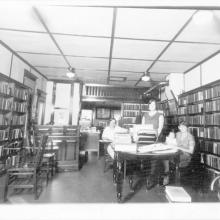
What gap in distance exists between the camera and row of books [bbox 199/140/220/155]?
4131 millimetres

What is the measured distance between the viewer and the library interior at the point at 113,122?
114 inches

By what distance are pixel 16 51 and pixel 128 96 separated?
16.4ft

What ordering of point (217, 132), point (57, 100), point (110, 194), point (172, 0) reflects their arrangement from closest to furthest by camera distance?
point (172, 0)
point (110, 194)
point (217, 132)
point (57, 100)

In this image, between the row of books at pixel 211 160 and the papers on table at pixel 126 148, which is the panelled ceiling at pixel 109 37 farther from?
the row of books at pixel 211 160

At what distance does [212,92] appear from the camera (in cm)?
429

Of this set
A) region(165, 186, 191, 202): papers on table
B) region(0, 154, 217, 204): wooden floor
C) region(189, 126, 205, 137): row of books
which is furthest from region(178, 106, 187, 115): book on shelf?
region(165, 186, 191, 202): papers on table

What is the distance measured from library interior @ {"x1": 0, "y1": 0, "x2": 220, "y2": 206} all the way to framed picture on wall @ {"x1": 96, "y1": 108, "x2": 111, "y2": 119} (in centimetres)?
477

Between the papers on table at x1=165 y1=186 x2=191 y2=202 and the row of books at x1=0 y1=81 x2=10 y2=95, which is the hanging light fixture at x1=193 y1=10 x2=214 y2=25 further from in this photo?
the row of books at x1=0 y1=81 x2=10 y2=95

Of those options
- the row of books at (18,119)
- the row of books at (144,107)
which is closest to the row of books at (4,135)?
the row of books at (18,119)

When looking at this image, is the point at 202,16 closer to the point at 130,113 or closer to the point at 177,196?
the point at 177,196

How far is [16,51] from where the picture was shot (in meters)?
4.75

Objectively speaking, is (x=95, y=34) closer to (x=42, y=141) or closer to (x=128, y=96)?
(x=42, y=141)

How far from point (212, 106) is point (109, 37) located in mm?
2738
